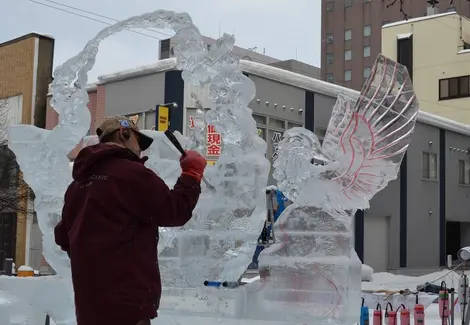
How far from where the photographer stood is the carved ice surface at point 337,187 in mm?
5582

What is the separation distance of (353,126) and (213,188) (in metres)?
1.24

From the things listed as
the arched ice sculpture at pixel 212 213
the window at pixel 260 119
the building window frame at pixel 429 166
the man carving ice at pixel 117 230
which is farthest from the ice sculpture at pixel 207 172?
the building window frame at pixel 429 166

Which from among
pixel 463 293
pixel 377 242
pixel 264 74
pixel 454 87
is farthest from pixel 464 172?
pixel 463 293

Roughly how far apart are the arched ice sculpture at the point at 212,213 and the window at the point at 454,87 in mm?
22908

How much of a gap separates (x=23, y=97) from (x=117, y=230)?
70.1 feet

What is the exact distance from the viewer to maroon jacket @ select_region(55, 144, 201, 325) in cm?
270

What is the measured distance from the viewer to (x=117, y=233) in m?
2.73

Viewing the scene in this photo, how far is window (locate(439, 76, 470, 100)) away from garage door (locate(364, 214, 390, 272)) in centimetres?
852

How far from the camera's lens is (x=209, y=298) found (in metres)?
5.68

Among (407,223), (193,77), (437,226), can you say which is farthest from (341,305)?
(437,226)

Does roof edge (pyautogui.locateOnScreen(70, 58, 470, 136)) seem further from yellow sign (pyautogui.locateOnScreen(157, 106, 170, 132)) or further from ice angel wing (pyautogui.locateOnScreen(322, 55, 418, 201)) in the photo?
ice angel wing (pyautogui.locateOnScreen(322, 55, 418, 201))

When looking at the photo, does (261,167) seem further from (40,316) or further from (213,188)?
(40,316)

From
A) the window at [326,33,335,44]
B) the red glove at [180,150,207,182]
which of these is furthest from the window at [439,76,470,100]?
the window at [326,33,335,44]

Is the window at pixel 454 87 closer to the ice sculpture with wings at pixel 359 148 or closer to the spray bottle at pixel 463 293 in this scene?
the spray bottle at pixel 463 293
